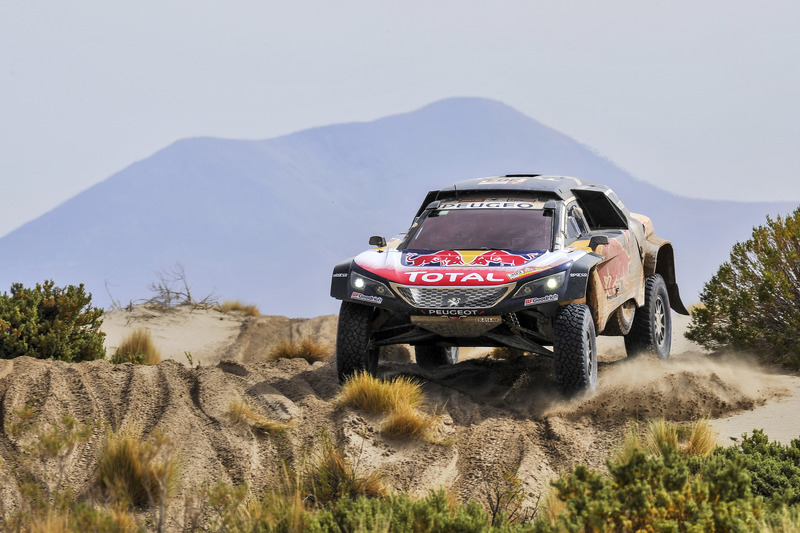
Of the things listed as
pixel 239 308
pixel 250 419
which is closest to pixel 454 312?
pixel 250 419

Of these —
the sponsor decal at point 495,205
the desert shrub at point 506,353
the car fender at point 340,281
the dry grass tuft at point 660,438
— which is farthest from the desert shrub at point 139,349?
the dry grass tuft at point 660,438

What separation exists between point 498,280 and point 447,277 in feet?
1.61

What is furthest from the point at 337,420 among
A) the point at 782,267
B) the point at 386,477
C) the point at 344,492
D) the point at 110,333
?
the point at 110,333

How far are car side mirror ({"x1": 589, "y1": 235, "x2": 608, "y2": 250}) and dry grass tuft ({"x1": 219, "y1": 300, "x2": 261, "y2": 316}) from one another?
1315 centimetres

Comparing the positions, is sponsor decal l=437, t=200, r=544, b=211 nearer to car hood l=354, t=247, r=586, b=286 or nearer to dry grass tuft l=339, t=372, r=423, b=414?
car hood l=354, t=247, r=586, b=286

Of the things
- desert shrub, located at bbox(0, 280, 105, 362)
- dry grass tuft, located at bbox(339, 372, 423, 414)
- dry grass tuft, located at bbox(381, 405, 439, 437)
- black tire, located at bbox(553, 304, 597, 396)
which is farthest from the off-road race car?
desert shrub, located at bbox(0, 280, 105, 362)

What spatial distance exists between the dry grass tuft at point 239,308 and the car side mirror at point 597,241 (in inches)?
518

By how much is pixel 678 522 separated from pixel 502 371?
590 centimetres

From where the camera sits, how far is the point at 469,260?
9.28 m

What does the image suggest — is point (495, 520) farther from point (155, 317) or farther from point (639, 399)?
point (155, 317)

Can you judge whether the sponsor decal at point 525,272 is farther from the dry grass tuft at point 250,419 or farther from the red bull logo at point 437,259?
the dry grass tuft at point 250,419

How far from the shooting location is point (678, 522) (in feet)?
16.8

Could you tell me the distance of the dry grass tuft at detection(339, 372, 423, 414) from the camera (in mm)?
8383

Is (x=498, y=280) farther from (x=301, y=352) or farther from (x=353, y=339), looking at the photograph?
(x=301, y=352)
